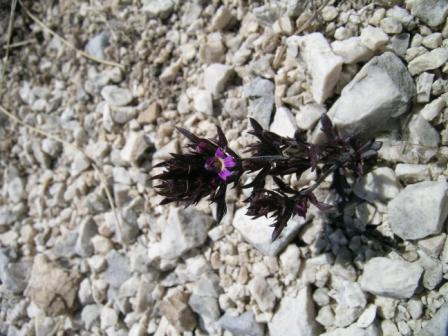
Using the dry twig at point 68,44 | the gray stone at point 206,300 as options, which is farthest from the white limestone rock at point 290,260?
the dry twig at point 68,44

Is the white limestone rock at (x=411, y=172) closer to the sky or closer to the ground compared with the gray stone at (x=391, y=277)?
closer to the sky

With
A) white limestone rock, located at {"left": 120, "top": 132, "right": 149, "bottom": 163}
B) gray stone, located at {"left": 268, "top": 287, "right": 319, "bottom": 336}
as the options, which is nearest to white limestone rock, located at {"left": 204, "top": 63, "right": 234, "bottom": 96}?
white limestone rock, located at {"left": 120, "top": 132, "right": 149, "bottom": 163}

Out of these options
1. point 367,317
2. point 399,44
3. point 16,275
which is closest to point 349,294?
point 367,317

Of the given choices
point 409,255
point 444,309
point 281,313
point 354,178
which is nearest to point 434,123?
point 354,178

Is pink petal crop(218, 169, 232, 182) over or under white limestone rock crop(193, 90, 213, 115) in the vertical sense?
over

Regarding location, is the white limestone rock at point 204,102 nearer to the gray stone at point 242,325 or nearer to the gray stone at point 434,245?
the gray stone at point 242,325

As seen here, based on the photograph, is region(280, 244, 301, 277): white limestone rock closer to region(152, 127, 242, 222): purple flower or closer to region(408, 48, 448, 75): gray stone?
region(152, 127, 242, 222): purple flower

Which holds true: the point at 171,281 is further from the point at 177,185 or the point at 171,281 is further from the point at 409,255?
the point at 409,255
